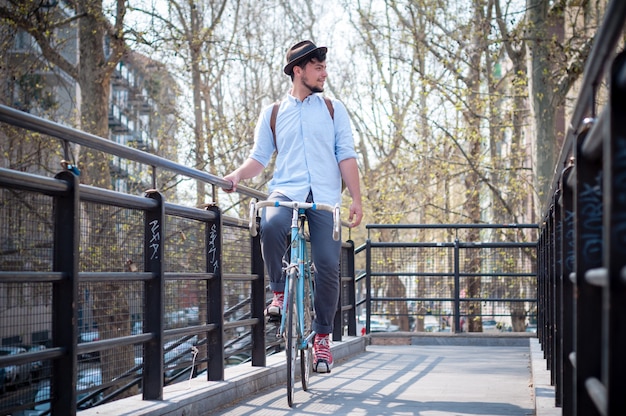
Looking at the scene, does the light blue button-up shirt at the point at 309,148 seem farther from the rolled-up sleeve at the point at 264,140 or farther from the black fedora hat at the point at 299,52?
the black fedora hat at the point at 299,52

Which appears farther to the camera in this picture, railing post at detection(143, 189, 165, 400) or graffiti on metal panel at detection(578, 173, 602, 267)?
railing post at detection(143, 189, 165, 400)

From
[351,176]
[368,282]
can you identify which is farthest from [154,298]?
[368,282]

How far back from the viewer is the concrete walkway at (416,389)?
5164 mm

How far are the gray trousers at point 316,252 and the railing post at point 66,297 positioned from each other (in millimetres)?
1880

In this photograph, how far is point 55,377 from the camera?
12.1 ft

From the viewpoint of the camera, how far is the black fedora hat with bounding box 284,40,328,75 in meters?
5.70

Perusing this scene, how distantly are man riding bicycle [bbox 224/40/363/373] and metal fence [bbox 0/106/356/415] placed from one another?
363 mm

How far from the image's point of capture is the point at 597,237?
2.58 metres

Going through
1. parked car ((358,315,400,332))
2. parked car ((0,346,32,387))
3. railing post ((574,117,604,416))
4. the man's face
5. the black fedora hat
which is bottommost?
parked car ((358,315,400,332))

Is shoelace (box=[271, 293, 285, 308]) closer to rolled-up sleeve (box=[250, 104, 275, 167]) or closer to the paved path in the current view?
the paved path

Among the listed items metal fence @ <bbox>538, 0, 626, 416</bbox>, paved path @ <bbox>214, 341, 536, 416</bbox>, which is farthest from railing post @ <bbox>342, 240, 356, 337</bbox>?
metal fence @ <bbox>538, 0, 626, 416</bbox>

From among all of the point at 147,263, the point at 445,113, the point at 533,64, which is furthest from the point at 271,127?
the point at 445,113

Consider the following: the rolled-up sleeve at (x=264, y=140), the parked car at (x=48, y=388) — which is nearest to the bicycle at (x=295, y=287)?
the rolled-up sleeve at (x=264, y=140)

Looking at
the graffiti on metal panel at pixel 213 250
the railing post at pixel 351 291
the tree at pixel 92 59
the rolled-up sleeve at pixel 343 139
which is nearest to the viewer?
the graffiti on metal panel at pixel 213 250
